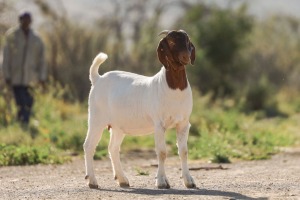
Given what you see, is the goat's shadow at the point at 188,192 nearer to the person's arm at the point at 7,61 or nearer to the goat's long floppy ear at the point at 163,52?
the goat's long floppy ear at the point at 163,52

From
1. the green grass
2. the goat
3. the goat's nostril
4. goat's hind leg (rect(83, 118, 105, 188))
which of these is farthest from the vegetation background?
the goat's nostril

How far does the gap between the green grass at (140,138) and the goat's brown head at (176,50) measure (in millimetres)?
4198

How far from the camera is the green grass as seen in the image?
15.2 m

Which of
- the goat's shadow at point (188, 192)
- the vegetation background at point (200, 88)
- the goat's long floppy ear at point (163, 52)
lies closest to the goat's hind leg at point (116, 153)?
the goat's shadow at point (188, 192)

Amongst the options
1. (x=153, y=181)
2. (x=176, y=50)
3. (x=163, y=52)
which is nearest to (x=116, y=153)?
(x=153, y=181)

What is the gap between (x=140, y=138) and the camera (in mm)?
18469

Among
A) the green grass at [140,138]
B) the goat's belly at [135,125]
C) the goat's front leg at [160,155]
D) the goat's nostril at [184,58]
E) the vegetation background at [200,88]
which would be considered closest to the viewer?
the goat's nostril at [184,58]

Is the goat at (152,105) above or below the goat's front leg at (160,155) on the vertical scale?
above

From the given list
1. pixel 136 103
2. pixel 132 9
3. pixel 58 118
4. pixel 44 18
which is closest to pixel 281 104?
pixel 44 18

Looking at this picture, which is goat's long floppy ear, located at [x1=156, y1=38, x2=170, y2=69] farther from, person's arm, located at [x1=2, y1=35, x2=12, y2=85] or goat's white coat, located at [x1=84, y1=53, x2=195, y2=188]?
person's arm, located at [x1=2, y1=35, x2=12, y2=85]

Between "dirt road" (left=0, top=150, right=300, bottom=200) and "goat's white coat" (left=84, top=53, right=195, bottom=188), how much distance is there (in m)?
0.38

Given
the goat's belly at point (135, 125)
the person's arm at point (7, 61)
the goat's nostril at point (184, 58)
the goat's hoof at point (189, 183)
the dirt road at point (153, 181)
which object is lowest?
the dirt road at point (153, 181)

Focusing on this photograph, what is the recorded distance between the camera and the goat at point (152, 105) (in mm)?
11016

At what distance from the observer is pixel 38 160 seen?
15.0 metres
